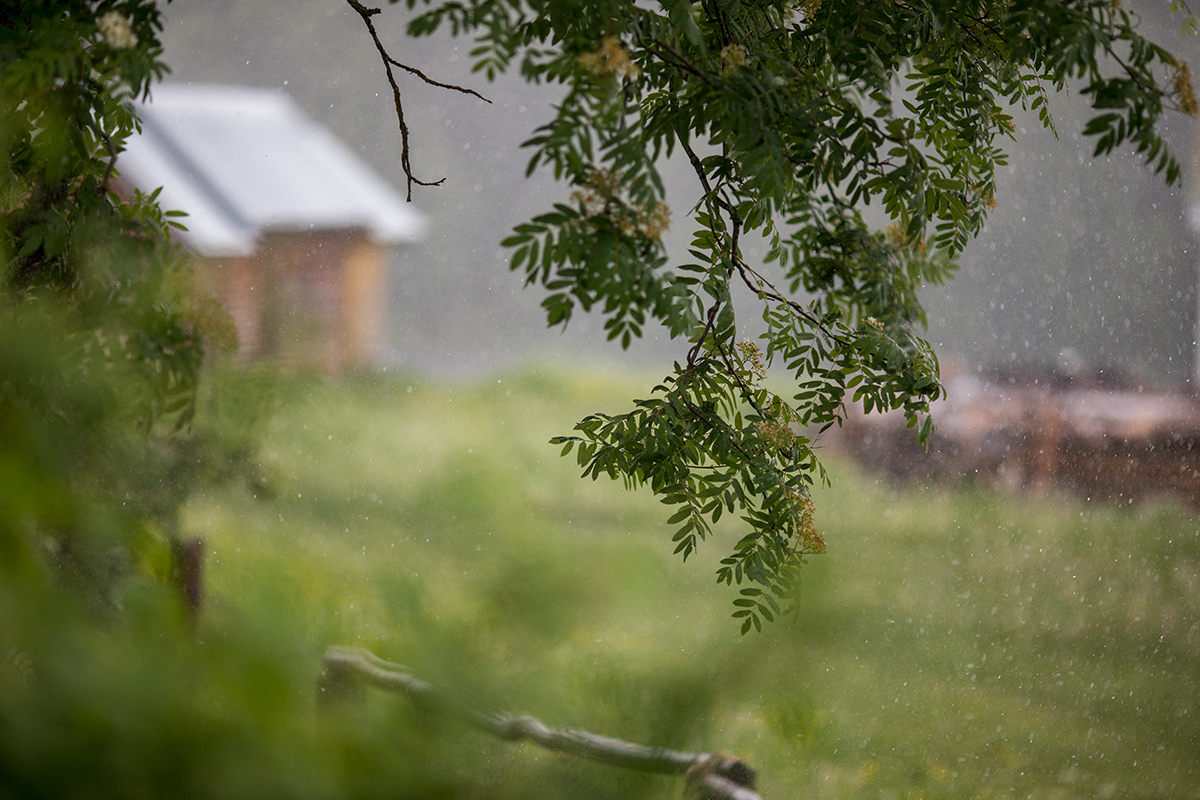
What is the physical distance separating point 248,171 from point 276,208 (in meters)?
0.15

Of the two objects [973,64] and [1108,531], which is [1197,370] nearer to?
[1108,531]

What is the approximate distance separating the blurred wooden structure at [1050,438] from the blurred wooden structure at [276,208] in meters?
1.51

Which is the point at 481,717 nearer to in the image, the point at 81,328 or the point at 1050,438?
the point at 81,328

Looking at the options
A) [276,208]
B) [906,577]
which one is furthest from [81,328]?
[276,208]

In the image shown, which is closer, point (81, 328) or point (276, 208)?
point (81, 328)

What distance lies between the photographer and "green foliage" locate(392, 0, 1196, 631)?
53 centimetres

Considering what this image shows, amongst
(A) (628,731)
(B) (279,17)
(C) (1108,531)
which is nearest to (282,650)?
(A) (628,731)

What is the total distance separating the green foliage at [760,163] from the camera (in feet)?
1.73

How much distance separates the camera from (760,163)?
2.07 feet

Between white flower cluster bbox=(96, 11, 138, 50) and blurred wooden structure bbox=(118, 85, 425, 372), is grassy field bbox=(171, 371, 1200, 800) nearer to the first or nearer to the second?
blurred wooden structure bbox=(118, 85, 425, 372)

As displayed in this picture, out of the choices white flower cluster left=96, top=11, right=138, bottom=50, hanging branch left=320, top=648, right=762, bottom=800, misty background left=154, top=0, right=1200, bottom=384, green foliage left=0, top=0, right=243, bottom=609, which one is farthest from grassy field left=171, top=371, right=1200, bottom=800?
hanging branch left=320, top=648, right=762, bottom=800

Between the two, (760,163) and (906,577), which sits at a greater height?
(906,577)

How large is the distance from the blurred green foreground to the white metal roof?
551mm

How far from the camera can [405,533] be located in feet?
8.75
